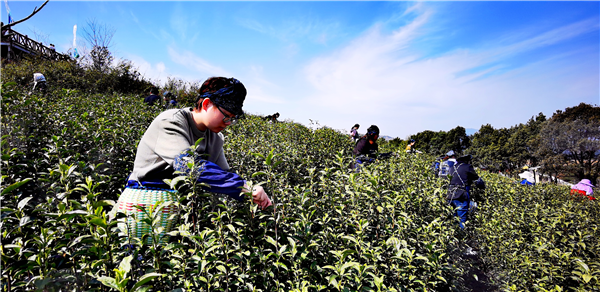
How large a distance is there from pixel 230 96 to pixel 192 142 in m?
0.39

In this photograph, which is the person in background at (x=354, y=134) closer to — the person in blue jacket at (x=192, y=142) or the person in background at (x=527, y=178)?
the person in background at (x=527, y=178)

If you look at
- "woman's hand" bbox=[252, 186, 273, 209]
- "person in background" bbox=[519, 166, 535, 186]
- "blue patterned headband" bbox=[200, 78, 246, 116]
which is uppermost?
"blue patterned headband" bbox=[200, 78, 246, 116]

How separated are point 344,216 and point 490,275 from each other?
3595 millimetres

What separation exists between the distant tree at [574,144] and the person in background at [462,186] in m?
30.1

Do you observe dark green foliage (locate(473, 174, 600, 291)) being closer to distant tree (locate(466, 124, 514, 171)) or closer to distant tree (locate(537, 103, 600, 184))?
distant tree (locate(537, 103, 600, 184))

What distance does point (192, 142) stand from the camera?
1.68 metres

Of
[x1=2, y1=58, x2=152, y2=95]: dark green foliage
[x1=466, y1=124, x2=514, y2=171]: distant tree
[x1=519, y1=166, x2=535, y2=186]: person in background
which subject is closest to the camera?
[x1=519, y1=166, x2=535, y2=186]: person in background

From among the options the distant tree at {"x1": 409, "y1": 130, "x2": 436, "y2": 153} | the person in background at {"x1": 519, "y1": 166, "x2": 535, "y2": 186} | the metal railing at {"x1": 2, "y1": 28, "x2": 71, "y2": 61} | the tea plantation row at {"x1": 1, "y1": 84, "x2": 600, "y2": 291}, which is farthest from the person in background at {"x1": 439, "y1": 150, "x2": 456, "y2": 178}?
the distant tree at {"x1": 409, "y1": 130, "x2": 436, "y2": 153}

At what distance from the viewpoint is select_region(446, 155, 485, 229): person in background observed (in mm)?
5938

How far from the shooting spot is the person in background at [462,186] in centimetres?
594

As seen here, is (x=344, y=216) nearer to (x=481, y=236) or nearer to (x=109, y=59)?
(x=481, y=236)

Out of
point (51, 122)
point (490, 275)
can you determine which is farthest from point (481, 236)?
point (51, 122)

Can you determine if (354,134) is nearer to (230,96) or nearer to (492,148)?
(230,96)

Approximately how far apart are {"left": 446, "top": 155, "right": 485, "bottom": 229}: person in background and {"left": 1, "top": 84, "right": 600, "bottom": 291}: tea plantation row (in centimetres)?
125
